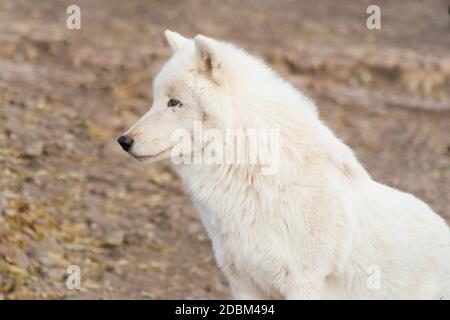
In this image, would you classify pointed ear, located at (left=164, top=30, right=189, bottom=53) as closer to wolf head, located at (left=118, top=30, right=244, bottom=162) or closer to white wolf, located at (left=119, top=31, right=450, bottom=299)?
white wolf, located at (left=119, top=31, right=450, bottom=299)

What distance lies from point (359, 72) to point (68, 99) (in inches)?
177

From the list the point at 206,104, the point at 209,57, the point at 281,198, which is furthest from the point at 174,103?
the point at 281,198

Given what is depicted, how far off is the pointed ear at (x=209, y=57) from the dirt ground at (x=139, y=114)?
2956 millimetres

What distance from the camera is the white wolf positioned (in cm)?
542

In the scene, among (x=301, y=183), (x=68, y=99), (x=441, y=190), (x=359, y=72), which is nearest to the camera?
(x=301, y=183)

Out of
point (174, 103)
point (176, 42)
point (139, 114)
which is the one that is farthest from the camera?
point (139, 114)

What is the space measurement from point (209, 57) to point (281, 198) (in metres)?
0.95

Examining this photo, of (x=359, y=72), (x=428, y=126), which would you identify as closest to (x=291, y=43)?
(x=359, y=72)

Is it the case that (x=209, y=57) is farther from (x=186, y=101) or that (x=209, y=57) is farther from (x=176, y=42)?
(x=176, y=42)

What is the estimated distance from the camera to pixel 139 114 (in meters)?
11.8

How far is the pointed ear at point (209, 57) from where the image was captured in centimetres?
529
